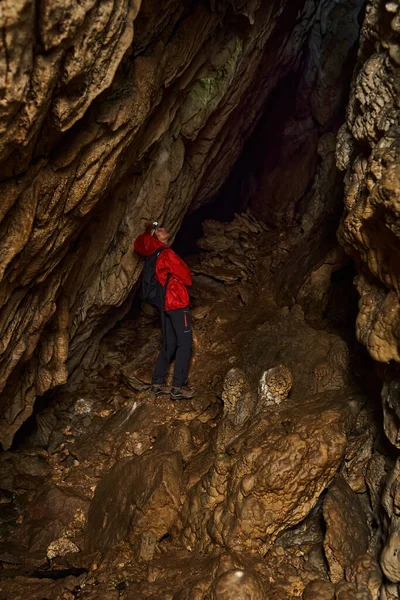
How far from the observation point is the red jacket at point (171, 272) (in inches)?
313

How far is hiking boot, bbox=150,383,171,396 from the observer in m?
8.34

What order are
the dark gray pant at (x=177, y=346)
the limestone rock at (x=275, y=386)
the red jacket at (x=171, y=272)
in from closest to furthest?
the limestone rock at (x=275, y=386), the red jacket at (x=171, y=272), the dark gray pant at (x=177, y=346)

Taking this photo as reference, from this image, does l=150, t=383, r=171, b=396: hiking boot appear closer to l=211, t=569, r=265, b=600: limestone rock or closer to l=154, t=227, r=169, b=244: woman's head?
l=154, t=227, r=169, b=244: woman's head

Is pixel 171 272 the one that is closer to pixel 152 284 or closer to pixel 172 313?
pixel 152 284

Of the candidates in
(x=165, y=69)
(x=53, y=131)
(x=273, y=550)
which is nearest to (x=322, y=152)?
(x=165, y=69)

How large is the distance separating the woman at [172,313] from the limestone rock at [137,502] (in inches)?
74.0

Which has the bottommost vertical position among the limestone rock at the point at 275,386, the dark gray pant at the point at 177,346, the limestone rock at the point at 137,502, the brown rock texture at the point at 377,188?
the limestone rock at the point at 137,502

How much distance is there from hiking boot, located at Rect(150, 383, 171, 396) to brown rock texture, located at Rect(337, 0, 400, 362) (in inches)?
162

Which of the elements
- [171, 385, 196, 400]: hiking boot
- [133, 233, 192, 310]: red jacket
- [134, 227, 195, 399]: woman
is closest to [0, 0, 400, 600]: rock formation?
[171, 385, 196, 400]: hiking boot

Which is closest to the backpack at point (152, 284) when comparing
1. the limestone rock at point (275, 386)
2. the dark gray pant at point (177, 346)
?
the dark gray pant at point (177, 346)

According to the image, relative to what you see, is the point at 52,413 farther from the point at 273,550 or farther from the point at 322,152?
the point at 322,152

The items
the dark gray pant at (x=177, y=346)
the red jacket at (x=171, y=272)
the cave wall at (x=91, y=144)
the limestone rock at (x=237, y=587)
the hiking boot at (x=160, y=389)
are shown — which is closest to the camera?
the cave wall at (x=91, y=144)

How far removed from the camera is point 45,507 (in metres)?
6.84

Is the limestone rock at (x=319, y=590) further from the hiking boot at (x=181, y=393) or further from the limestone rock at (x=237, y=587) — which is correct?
the hiking boot at (x=181, y=393)
